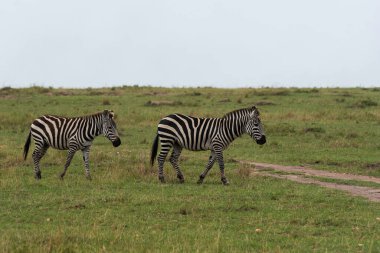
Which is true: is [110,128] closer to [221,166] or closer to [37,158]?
[37,158]

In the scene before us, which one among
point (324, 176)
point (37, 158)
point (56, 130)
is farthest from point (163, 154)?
point (324, 176)

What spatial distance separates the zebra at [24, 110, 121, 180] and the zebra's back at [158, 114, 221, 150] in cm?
115

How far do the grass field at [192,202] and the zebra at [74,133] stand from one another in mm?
648

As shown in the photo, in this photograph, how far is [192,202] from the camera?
10.6 m

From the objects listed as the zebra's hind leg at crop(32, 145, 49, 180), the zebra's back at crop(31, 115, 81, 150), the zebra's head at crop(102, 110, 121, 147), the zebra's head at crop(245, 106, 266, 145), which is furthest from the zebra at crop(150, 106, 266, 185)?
the zebra's hind leg at crop(32, 145, 49, 180)

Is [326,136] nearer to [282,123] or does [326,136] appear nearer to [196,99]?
[282,123]

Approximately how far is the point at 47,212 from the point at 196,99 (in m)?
23.8

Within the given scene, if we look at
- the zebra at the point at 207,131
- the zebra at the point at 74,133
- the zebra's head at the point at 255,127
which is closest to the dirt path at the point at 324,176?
the zebra's head at the point at 255,127

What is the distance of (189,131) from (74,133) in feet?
8.66

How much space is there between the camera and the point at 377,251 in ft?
24.1

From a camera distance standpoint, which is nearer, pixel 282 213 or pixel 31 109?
pixel 282 213

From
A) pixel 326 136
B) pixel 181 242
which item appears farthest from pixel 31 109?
pixel 181 242

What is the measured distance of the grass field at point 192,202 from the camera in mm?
7727

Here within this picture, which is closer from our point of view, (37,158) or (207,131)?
(207,131)
